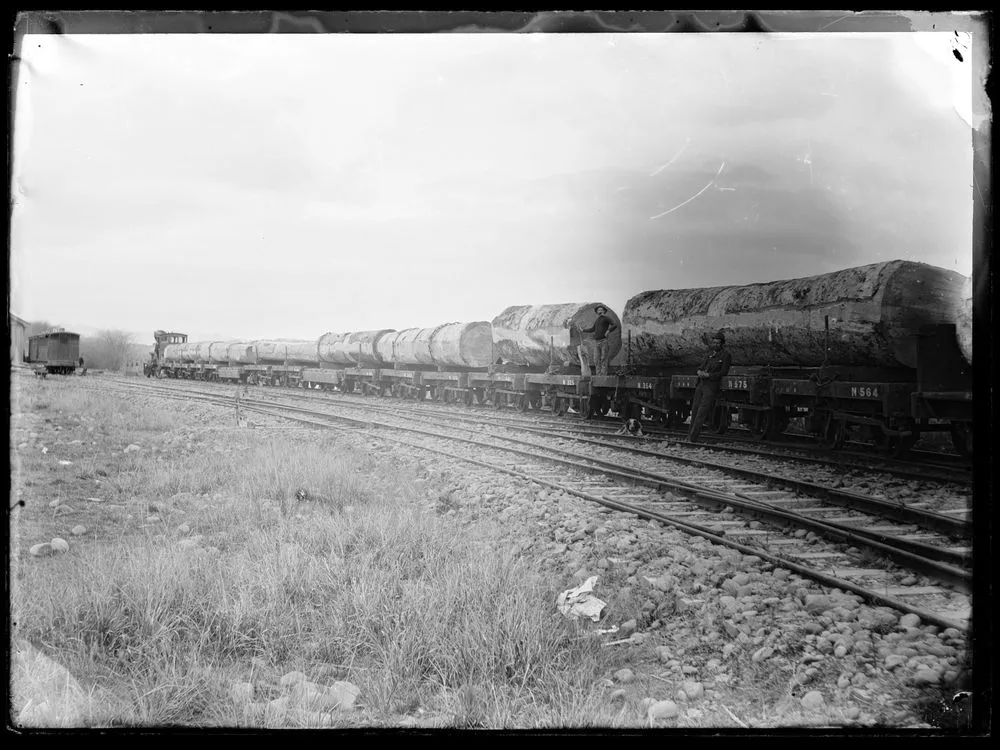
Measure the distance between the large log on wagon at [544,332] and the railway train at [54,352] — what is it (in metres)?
3.09

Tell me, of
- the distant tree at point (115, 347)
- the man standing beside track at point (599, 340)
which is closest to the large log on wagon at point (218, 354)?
the distant tree at point (115, 347)

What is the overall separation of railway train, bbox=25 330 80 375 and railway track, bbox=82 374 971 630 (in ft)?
2.03

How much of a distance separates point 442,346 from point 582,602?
3303 mm

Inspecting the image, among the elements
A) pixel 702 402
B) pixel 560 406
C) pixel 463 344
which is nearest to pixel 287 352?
pixel 463 344

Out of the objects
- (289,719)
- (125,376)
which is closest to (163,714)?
(289,719)

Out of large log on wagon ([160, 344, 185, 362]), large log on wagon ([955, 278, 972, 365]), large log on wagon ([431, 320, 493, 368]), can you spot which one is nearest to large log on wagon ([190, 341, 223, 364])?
large log on wagon ([160, 344, 185, 362])

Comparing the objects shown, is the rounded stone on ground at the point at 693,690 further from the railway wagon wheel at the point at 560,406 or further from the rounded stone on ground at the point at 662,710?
the railway wagon wheel at the point at 560,406

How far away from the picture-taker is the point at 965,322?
3.61 m

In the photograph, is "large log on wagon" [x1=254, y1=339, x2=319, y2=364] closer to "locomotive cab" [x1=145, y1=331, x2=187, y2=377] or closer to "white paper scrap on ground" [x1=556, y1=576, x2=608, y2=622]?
"locomotive cab" [x1=145, y1=331, x2=187, y2=377]

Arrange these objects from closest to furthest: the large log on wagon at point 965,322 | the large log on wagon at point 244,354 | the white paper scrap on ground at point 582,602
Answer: the white paper scrap on ground at point 582,602, the large log on wagon at point 965,322, the large log on wagon at point 244,354

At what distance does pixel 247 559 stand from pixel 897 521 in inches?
162

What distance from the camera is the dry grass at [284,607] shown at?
3.00 metres

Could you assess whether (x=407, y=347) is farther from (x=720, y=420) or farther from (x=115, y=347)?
(x=720, y=420)

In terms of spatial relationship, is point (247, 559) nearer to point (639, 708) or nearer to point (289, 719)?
point (289, 719)
